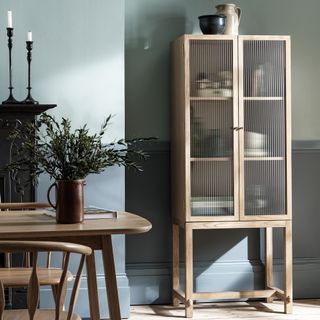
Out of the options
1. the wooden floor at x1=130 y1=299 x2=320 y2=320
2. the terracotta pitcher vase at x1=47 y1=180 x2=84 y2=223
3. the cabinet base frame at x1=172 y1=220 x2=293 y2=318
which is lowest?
the wooden floor at x1=130 y1=299 x2=320 y2=320

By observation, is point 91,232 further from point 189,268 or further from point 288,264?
point 288,264

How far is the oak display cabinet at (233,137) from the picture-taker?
4.45 meters

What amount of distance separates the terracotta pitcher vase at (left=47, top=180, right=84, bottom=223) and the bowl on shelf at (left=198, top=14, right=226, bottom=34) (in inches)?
77.2

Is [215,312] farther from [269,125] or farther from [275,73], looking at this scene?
[275,73]

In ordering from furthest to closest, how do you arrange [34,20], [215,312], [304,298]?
[304,298] → [215,312] → [34,20]

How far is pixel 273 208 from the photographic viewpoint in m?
4.55

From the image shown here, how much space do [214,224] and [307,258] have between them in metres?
0.91

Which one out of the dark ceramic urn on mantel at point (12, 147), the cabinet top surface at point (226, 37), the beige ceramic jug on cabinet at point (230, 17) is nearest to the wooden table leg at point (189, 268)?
the dark ceramic urn on mantel at point (12, 147)

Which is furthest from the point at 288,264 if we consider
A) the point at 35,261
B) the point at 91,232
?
the point at 35,261

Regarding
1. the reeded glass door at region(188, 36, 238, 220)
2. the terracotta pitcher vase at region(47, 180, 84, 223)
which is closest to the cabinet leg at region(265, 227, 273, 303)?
the reeded glass door at region(188, 36, 238, 220)

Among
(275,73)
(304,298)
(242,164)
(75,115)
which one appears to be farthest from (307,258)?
(75,115)

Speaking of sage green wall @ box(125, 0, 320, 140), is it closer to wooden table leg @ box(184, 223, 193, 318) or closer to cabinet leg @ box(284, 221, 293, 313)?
wooden table leg @ box(184, 223, 193, 318)

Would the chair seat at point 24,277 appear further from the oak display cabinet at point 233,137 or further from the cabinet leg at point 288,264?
the cabinet leg at point 288,264

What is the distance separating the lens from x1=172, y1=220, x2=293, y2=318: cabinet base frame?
445 centimetres
